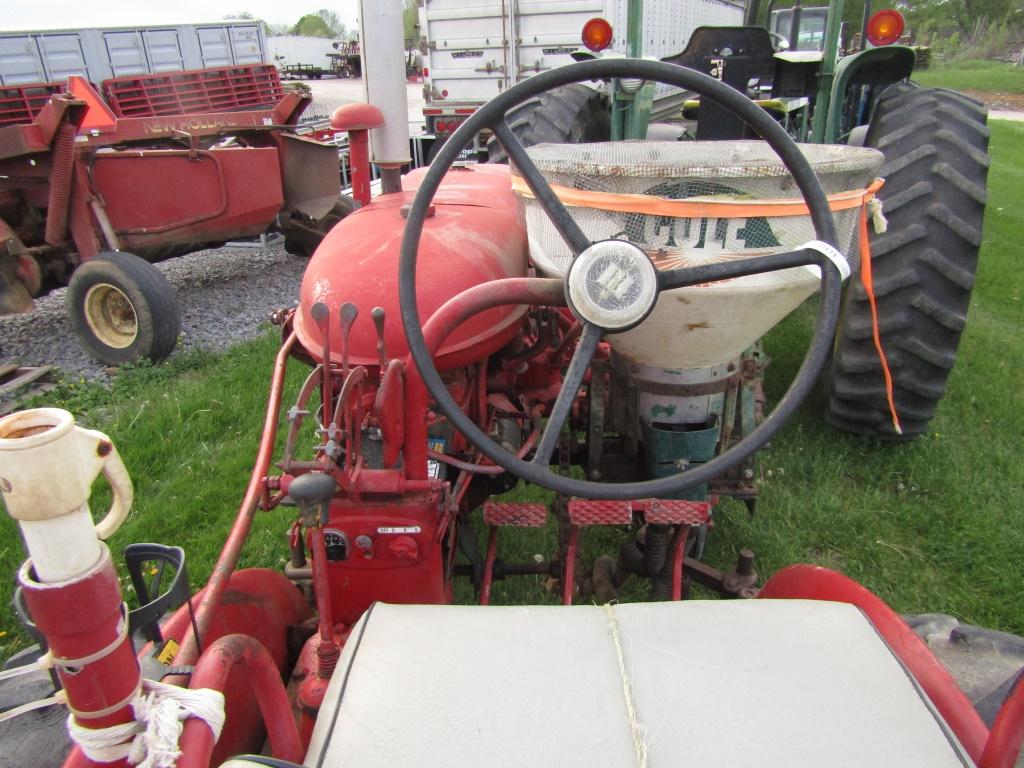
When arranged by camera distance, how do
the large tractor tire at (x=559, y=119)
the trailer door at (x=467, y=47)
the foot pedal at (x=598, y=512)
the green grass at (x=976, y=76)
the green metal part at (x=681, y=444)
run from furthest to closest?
the green grass at (x=976, y=76), the trailer door at (x=467, y=47), the large tractor tire at (x=559, y=119), the green metal part at (x=681, y=444), the foot pedal at (x=598, y=512)

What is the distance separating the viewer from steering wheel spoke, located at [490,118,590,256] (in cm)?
134

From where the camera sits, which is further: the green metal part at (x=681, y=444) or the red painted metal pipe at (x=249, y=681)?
the green metal part at (x=681, y=444)

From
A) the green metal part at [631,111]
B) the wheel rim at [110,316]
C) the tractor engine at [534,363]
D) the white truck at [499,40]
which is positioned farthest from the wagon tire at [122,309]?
the white truck at [499,40]

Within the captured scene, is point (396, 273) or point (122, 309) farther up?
point (396, 273)

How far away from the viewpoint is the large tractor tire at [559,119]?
11.8 feet

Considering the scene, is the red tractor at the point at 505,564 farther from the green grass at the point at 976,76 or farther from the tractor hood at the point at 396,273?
the green grass at the point at 976,76

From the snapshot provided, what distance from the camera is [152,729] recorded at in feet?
2.80

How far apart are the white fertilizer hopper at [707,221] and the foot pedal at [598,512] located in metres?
0.55

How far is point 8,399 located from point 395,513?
316 centimetres

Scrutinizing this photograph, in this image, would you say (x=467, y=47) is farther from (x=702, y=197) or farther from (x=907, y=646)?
(x=907, y=646)

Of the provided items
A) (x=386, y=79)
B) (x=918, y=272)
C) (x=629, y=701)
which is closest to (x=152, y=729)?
(x=629, y=701)

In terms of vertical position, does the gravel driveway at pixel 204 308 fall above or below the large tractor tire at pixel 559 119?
below

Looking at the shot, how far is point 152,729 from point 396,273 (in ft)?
3.69

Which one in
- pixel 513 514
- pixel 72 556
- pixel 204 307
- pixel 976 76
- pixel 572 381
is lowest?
pixel 976 76
